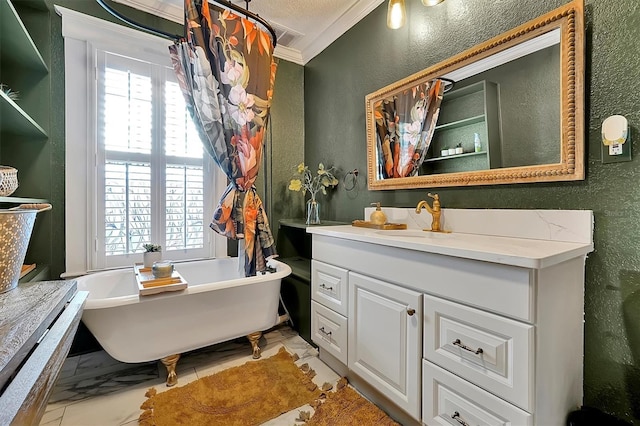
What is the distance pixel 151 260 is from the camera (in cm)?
208

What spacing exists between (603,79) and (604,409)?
131 cm

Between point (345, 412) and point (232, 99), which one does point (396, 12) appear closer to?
point (232, 99)

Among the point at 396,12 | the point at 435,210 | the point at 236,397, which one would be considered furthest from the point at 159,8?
the point at 236,397

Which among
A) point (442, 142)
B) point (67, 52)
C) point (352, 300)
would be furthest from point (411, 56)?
point (67, 52)

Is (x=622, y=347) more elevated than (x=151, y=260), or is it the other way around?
(x=151, y=260)

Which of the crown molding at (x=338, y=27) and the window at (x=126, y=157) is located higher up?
the crown molding at (x=338, y=27)

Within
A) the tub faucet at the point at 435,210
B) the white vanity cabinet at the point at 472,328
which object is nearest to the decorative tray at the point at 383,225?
the tub faucet at the point at 435,210

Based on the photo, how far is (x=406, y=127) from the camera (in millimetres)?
1943

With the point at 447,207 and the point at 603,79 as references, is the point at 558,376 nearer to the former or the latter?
the point at 447,207

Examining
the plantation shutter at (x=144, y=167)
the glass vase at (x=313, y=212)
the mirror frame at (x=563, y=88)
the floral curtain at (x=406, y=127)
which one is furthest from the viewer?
the glass vase at (x=313, y=212)

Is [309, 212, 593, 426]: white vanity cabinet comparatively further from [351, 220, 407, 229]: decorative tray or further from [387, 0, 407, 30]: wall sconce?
[387, 0, 407, 30]: wall sconce

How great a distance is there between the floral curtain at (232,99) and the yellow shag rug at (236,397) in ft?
2.30

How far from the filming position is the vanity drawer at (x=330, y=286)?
1670 mm

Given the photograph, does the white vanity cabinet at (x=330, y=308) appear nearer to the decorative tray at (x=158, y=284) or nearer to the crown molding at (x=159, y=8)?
the decorative tray at (x=158, y=284)
